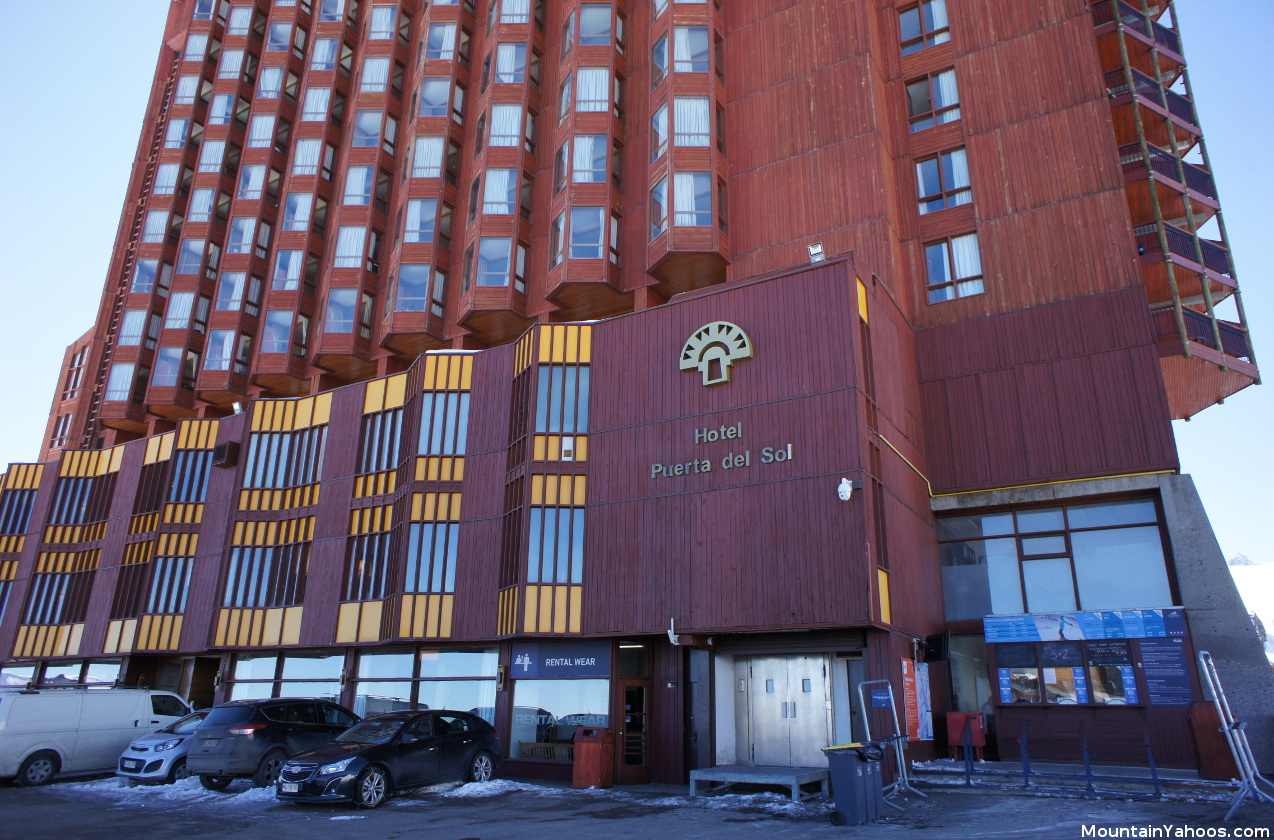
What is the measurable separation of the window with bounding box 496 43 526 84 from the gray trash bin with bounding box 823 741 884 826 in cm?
3135

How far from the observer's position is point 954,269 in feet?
93.5

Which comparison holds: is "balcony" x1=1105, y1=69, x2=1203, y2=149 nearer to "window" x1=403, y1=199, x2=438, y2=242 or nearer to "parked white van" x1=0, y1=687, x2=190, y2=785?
"window" x1=403, y1=199, x2=438, y2=242

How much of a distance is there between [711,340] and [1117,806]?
14.0 m

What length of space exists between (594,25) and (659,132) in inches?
270

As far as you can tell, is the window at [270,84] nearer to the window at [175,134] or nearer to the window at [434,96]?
the window at [175,134]

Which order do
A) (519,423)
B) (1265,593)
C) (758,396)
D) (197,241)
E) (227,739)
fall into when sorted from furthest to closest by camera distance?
1. (1265,593)
2. (197,241)
3. (519,423)
4. (758,396)
5. (227,739)

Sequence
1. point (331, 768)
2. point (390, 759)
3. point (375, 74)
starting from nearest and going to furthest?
point (331, 768), point (390, 759), point (375, 74)

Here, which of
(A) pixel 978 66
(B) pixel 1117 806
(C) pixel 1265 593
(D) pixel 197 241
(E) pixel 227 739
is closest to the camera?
(B) pixel 1117 806

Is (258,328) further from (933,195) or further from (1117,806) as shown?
(1117,806)

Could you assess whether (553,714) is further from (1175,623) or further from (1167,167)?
(1167,167)

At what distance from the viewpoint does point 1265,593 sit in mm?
139125

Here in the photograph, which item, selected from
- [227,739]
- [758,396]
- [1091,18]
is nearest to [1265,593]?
[1091,18]

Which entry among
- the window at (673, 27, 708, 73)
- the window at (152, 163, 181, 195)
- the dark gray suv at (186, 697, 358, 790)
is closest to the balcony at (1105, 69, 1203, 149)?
the window at (673, 27, 708, 73)

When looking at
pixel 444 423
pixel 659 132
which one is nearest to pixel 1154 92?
pixel 659 132
